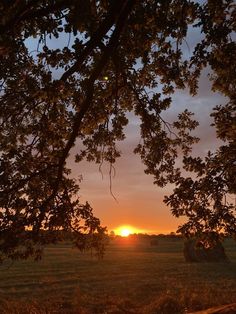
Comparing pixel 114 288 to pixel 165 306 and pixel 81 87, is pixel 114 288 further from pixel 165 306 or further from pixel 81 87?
pixel 81 87

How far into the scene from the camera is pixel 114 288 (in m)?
21.2

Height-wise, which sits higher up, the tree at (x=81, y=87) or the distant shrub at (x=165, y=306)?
the tree at (x=81, y=87)

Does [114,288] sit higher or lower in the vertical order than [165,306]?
higher

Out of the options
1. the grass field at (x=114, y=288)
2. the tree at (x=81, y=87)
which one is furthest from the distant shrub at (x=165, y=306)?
the tree at (x=81, y=87)

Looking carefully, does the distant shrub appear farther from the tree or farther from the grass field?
the tree

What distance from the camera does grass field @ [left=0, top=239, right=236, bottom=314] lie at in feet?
53.1

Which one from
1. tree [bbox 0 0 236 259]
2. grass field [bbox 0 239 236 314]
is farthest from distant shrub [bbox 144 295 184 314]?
tree [bbox 0 0 236 259]

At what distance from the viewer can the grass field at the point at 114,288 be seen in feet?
53.1

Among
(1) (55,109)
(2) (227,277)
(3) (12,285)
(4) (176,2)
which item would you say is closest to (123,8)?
(4) (176,2)

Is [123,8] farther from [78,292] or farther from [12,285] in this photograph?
[12,285]

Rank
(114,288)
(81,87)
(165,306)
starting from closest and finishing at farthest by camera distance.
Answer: (81,87) → (165,306) → (114,288)

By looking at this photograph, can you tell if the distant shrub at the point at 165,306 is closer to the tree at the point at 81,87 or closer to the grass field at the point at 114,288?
the grass field at the point at 114,288

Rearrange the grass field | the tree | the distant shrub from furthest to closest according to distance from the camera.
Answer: the grass field < the distant shrub < the tree

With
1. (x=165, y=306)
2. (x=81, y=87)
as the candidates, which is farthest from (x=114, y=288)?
(x=81, y=87)
